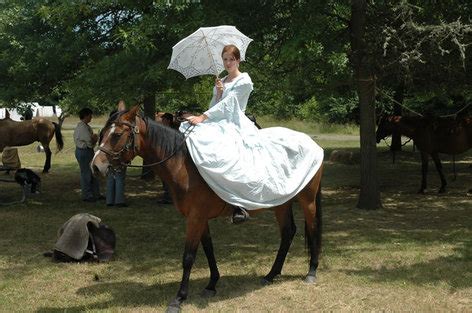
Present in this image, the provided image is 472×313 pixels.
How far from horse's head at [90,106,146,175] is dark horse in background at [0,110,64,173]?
11.3 m

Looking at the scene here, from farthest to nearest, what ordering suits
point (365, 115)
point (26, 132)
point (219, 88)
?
point (26, 132) → point (365, 115) → point (219, 88)

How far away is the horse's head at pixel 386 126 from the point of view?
1438 cm

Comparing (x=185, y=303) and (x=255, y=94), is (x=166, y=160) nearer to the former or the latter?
(x=185, y=303)

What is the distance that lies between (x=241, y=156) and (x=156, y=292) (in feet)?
5.98

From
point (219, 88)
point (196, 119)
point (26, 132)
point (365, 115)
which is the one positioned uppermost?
point (219, 88)

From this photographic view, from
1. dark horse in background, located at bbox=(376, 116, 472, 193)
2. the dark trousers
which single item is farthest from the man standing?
dark horse in background, located at bbox=(376, 116, 472, 193)

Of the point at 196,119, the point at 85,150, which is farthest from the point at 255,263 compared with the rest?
the point at 85,150

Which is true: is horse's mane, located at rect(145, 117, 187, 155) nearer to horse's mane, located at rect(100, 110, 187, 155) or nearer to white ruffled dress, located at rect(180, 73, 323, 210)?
horse's mane, located at rect(100, 110, 187, 155)

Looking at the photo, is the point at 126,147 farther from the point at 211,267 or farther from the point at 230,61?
the point at 211,267

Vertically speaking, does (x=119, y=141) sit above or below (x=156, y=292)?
above

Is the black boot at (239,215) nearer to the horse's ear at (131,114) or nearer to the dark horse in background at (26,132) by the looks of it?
the horse's ear at (131,114)

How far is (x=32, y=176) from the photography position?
1275cm

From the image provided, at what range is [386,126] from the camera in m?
14.6

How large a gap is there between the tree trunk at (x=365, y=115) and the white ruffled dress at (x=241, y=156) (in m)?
4.78
